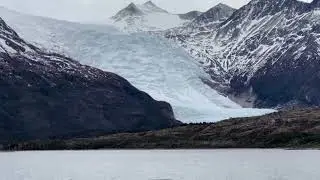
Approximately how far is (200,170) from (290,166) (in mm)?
12316

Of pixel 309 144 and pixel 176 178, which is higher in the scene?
pixel 309 144

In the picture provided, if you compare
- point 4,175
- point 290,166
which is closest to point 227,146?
point 290,166

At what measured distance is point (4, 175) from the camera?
97.8 m

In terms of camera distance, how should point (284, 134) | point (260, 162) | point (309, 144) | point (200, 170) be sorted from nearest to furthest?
point (200, 170) → point (260, 162) → point (309, 144) → point (284, 134)

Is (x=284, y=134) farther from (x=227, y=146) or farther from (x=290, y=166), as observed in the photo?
(x=290, y=166)

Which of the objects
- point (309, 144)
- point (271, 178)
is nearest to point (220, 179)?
point (271, 178)

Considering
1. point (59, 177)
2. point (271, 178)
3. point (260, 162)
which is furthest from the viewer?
point (260, 162)

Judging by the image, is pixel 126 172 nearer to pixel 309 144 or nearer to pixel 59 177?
pixel 59 177

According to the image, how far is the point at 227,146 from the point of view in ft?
646

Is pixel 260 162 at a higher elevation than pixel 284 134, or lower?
lower

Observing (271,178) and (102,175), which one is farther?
(102,175)

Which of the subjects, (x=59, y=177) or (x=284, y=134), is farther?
(x=284, y=134)

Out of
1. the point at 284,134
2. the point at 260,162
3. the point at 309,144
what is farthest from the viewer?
the point at 284,134

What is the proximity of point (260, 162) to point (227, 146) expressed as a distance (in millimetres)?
78522
